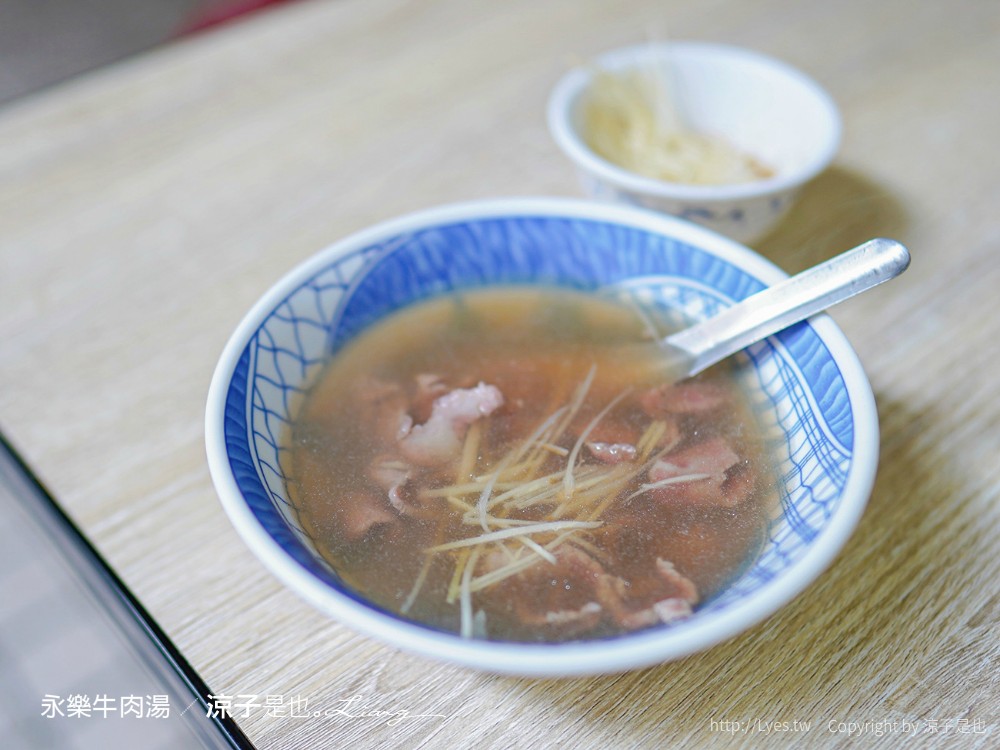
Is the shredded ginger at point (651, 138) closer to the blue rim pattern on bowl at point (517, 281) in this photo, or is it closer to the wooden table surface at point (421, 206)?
the wooden table surface at point (421, 206)

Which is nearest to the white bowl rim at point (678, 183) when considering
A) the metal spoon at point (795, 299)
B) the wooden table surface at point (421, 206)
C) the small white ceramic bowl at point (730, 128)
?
the small white ceramic bowl at point (730, 128)

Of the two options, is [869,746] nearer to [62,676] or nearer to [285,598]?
[285,598]

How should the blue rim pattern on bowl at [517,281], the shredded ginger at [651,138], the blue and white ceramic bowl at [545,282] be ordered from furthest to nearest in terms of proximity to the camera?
the shredded ginger at [651,138] < the blue rim pattern on bowl at [517,281] < the blue and white ceramic bowl at [545,282]

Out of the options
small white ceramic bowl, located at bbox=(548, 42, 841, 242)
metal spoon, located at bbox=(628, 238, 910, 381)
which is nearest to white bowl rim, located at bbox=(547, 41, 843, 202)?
small white ceramic bowl, located at bbox=(548, 42, 841, 242)

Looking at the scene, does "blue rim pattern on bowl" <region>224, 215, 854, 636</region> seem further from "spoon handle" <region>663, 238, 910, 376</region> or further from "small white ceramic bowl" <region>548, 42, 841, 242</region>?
"small white ceramic bowl" <region>548, 42, 841, 242</region>

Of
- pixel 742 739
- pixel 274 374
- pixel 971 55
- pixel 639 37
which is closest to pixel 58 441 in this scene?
pixel 274 374
